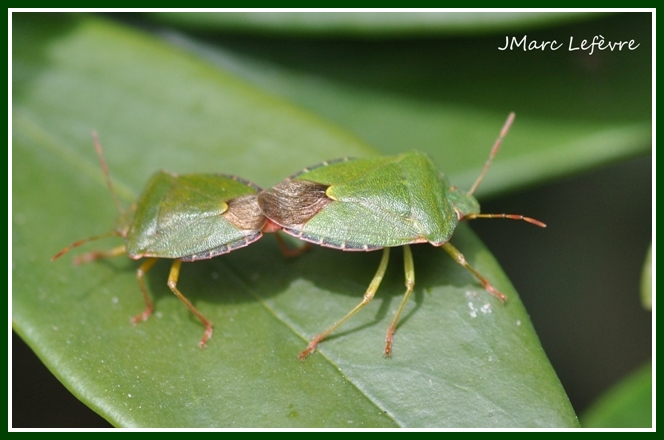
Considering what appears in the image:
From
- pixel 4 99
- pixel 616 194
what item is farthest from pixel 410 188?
pixel 4 99

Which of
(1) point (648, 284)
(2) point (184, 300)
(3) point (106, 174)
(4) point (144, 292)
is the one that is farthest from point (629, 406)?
(3) point (106, 174)

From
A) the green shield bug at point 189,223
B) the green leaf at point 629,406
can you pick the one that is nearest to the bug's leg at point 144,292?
the green shield bug at point 189,223

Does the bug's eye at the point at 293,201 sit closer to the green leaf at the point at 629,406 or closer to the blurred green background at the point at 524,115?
the blurred green background at the point at 524,115

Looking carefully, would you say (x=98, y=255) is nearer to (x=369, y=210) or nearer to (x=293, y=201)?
(x=293, y=201)

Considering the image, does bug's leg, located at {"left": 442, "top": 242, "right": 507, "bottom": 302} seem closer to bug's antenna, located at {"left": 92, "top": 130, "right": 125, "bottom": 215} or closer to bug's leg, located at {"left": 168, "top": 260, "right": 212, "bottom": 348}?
bug's leg, located at {"left": 168, "top": 260, "right": 212, "bottom": 348}

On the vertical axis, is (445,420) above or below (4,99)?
below

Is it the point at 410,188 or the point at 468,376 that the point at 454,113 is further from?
the point at 468,376
